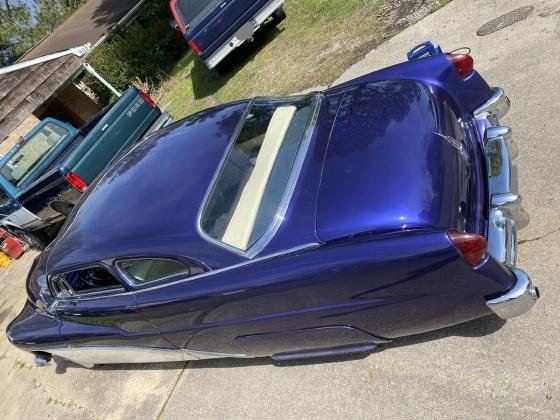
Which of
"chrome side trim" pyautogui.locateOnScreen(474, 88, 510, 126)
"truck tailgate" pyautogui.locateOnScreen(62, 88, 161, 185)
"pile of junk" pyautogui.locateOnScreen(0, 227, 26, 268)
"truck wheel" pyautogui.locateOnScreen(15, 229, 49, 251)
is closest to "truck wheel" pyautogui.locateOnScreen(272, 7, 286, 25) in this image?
"truck tailgate" pyautogui.locateOnScreen(62, 88, 161, 185)

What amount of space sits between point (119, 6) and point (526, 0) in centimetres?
1416

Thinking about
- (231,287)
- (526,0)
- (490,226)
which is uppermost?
(231,287)

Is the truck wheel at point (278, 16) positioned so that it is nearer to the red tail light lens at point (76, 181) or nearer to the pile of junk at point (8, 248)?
the red tail light lens at point (76, 181)

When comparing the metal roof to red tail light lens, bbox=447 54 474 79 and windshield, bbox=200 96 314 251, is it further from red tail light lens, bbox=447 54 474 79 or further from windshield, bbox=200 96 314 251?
red tail light lens, bbox=447 54 474 79

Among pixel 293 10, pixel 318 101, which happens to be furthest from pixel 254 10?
pixel 318 101

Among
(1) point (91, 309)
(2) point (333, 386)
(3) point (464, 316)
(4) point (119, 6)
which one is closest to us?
(3) point (464, 316)

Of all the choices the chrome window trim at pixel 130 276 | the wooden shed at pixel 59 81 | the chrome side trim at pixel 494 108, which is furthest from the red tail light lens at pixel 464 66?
the wooden shed at pixel 59 81

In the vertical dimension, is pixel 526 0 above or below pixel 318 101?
below

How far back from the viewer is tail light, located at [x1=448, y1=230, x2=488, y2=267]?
2363mm

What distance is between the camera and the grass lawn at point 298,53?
7301 mm

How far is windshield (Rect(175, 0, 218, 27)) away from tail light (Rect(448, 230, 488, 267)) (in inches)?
320

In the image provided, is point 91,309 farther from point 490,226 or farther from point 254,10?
point 254,10

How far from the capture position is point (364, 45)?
7160 millimetres

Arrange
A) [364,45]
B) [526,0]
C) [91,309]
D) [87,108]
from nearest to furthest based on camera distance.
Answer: [91,309]
[526,0]
[364,45]
[87,108]
